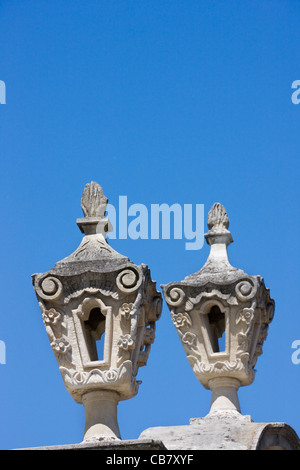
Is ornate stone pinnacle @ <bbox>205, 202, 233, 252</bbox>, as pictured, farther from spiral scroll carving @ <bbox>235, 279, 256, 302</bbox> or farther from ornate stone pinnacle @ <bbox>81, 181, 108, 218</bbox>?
ornate stone pinnacle @ <bbox>81, 181, 108, 218</bbox>

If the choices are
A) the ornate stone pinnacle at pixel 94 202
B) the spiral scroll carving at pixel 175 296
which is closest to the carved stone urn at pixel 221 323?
the spiral scroll carving at pixel 175 296

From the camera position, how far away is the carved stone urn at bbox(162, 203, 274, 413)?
39781 millimetres

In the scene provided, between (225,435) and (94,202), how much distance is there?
5.96 metres

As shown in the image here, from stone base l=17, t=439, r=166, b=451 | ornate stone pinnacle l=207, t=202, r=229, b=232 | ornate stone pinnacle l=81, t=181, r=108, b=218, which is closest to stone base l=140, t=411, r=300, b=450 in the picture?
stone base l=17, t=439, r=166, b=451

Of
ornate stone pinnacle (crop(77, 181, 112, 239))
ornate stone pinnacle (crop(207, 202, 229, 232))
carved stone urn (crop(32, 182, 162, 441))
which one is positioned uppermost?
ornate stone pinnacle (crop(207, 202, 229, 232))

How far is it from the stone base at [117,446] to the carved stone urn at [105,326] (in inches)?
72.7

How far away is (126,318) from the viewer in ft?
126

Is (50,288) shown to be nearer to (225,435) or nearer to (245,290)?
(245,290)

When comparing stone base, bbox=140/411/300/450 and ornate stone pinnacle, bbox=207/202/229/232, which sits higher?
ornate stone pinnacle, bbox=207/202/229/232

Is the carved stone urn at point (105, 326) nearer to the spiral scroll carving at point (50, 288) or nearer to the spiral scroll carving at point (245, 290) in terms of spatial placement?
the spiral scroll carving at point (50, 288)
